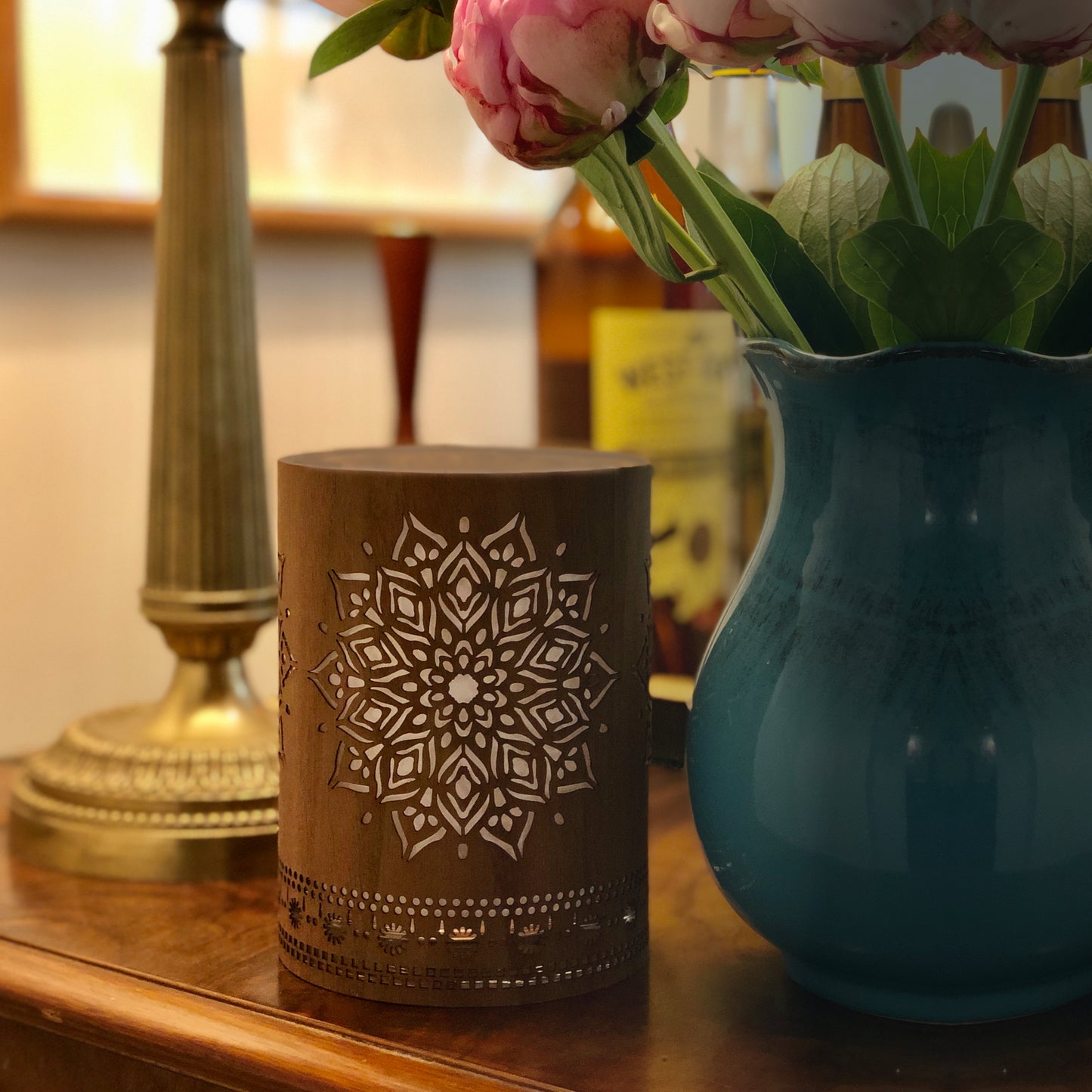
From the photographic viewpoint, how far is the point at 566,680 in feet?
1.42

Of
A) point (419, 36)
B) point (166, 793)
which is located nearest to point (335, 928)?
point (166, 793)

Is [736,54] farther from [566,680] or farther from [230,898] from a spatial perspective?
[230,898]

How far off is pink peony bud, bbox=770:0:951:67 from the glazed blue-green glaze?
93mm

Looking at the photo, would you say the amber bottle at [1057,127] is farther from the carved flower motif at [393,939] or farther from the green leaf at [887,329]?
the carved flower motif at [393,939]

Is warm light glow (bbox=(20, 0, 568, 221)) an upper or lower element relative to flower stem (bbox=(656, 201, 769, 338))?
upper

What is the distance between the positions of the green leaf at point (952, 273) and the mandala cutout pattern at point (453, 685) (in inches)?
4.8

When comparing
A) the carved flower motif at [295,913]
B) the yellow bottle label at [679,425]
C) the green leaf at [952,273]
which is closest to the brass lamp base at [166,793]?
the carved flower motif at [295,913]

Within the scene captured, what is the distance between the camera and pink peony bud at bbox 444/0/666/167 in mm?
318

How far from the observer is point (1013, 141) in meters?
0.37

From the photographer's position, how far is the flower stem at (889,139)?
0.37 m

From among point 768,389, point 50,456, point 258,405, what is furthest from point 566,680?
point 50,456

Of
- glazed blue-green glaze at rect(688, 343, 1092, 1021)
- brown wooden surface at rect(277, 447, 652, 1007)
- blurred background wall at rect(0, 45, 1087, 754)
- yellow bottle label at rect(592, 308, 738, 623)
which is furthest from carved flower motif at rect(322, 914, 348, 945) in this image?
blurred background wall at rect(0, 45, 1087, 754)

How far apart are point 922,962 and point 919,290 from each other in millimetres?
179

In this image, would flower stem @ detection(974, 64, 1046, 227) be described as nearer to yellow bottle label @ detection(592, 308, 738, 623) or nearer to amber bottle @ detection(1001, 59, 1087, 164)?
amber bottle @ detection(1001, 59, 1087, 164)
